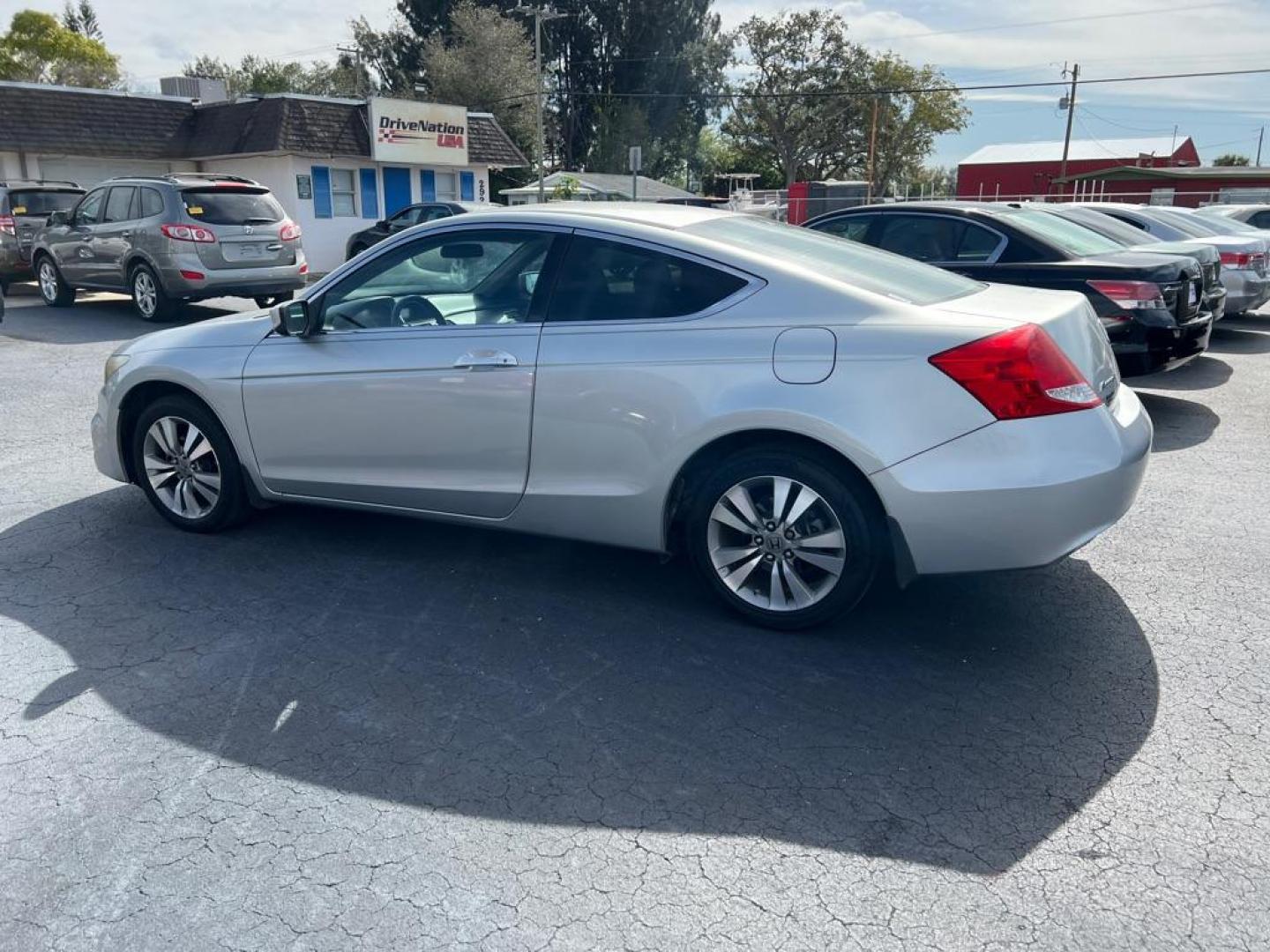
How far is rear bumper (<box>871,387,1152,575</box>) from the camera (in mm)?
3508

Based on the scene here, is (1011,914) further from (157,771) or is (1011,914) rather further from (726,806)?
(157,771)

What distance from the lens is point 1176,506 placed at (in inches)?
221

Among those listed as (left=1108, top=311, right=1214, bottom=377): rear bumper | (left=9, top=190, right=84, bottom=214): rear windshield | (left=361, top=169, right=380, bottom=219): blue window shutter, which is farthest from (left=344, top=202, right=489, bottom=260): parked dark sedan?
(left=1108, top=311, right=1214, bottom=377): rear bumper

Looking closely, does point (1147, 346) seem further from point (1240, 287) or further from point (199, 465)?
point (199, 465)

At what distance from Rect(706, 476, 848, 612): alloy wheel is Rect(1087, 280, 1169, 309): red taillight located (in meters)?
4.61

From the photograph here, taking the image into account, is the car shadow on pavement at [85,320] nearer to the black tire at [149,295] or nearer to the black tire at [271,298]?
the black tire at [149,295]

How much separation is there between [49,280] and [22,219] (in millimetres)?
2346

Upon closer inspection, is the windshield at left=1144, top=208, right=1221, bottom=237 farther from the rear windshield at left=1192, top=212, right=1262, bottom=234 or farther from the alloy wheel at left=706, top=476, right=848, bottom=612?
the alloy wheel at left=706, top=476, right=848, bottom=612

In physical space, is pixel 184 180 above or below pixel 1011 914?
above

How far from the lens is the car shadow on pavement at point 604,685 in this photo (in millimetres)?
2969

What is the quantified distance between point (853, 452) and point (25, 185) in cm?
1727

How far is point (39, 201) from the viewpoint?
649 inches

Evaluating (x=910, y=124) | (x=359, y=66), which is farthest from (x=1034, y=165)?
(x=359, y=66)

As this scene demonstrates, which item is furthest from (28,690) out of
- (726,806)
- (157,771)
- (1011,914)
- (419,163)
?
(419,163)
